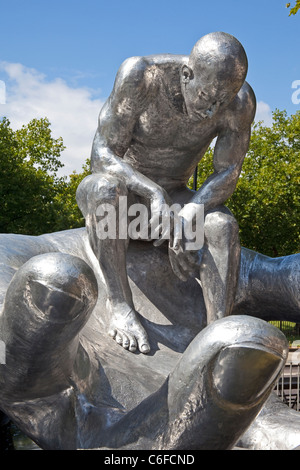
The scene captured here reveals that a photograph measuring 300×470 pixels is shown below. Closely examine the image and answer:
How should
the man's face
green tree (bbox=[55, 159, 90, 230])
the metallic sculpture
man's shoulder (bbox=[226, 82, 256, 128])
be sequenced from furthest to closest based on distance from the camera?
green tree (bbox=[55, 159, 90, 230]), man's shoulder (bbox=[226, 82, 256, 128]), the man's face, the metallic sculpture

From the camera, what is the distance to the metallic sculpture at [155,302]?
254 cm

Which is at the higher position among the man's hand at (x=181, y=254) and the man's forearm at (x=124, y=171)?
the man's forearm at (x=124, y=171)

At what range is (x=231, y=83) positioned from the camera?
4.00m

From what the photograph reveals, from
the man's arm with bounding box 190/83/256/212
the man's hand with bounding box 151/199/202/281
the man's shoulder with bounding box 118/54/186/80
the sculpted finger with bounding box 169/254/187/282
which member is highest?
the man's shoulder with bounding box 118/54/186/80

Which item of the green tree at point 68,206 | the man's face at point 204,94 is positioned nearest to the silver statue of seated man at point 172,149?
the man's face at point 204,94

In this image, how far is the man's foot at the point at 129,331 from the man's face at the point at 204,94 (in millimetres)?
1372

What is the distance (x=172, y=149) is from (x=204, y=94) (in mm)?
666

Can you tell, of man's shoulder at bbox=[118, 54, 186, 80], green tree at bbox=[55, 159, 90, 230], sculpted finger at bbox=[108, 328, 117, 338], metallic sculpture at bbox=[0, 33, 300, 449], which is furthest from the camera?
green tree at bbox=[55, 159, 90, 230]

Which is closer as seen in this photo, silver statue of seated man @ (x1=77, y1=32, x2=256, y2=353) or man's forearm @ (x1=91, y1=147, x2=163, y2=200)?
silver statue of seated man @ (x1=77, y1=32, x2=256, y2=353)

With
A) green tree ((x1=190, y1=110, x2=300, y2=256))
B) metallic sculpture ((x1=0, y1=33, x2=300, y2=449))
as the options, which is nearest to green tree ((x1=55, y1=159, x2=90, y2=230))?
green tree ((x1=190, y1=110, x2=300, y2=256))

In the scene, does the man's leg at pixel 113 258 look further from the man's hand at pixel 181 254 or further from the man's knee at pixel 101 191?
the man's hand at pixel 181 254

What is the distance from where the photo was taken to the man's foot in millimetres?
4105

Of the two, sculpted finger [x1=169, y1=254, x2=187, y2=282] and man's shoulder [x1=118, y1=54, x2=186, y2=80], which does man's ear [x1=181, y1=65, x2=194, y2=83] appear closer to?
man's shoulder [x1=118, y1=54, x2=186, y2=80]
